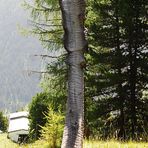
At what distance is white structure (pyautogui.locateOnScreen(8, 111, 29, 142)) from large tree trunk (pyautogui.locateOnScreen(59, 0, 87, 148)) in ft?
139

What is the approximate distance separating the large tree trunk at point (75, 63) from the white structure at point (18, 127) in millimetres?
42264

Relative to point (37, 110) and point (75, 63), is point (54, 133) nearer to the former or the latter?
point (75, 63)

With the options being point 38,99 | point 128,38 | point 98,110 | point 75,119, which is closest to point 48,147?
point 75,119

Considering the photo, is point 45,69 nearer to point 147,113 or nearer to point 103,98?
point 103,98

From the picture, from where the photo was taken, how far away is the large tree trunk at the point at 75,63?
609cm

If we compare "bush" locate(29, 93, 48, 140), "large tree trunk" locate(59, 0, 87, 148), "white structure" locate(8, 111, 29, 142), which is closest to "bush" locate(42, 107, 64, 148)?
"large tree trunk" locate(59, 0, 87, 148)

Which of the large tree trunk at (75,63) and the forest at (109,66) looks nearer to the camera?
the large tree trunk at (75,63)

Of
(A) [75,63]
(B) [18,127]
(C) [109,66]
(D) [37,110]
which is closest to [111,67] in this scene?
(C) [109,66]

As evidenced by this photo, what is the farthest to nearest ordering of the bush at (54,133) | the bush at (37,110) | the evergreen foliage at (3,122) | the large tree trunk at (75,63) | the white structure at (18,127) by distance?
the evergreen foliage at (3,122) → the white structure at (18,127) → the bush at (37,110) → the bush at (54,133) → the large tree trunk at (75,63)

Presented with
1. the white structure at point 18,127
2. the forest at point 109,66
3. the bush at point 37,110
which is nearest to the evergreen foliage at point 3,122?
the white structure at point 18,127

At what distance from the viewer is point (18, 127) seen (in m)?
56.6

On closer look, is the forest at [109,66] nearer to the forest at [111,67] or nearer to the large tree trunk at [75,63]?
the forest at [111,67]

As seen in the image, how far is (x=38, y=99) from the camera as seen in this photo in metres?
41.7

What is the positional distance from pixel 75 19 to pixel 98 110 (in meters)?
16.0
